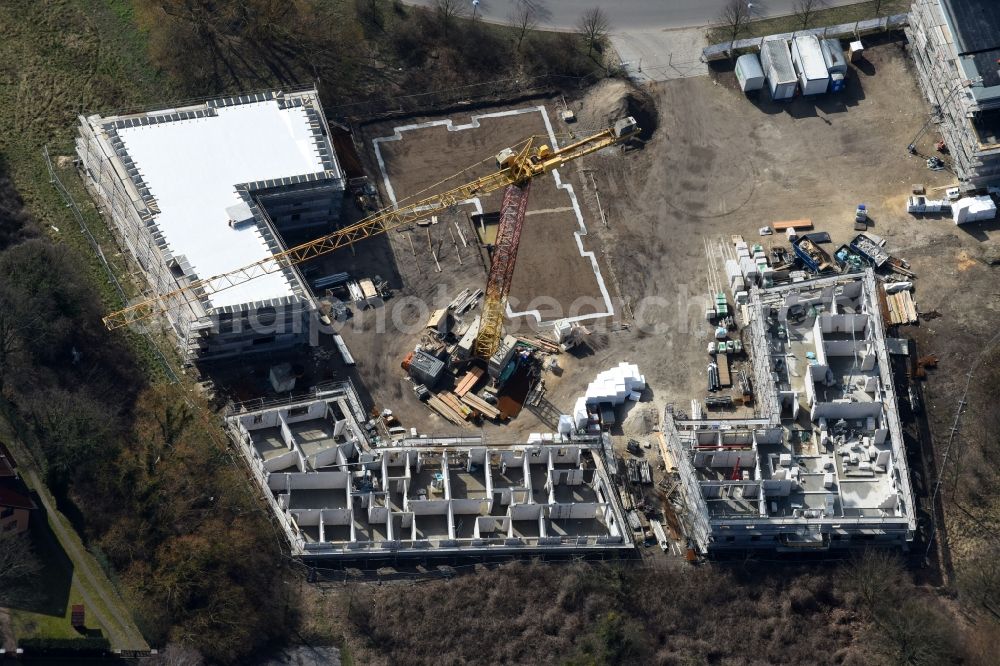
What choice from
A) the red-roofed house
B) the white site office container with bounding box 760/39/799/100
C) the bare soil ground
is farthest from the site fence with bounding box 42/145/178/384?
the white site office container with bounding box 760/39/799/100

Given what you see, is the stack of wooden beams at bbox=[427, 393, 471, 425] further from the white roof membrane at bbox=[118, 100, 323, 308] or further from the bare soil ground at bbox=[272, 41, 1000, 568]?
the white roof membrane at bbox=[118, 100, 323, 308]

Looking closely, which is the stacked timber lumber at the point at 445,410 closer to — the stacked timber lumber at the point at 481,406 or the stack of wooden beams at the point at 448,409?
the stack of wooden beams at the point at 448,409

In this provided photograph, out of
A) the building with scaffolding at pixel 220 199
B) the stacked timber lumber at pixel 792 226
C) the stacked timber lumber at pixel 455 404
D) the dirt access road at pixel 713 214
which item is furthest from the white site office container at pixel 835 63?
the stacked timber lumber at pixel 455 404

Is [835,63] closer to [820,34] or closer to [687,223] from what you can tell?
[820,34]

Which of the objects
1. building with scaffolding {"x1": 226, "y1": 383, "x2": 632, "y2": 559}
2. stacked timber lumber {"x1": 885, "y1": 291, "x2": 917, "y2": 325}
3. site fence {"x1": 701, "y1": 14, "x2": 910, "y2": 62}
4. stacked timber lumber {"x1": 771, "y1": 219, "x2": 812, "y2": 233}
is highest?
site fence {"x1": 701, "y1": 14, "x2": 910, "y2": 62}

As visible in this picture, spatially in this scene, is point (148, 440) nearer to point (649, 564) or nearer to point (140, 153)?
point (140, 153)

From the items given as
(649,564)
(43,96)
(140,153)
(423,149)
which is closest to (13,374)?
(140,153)
